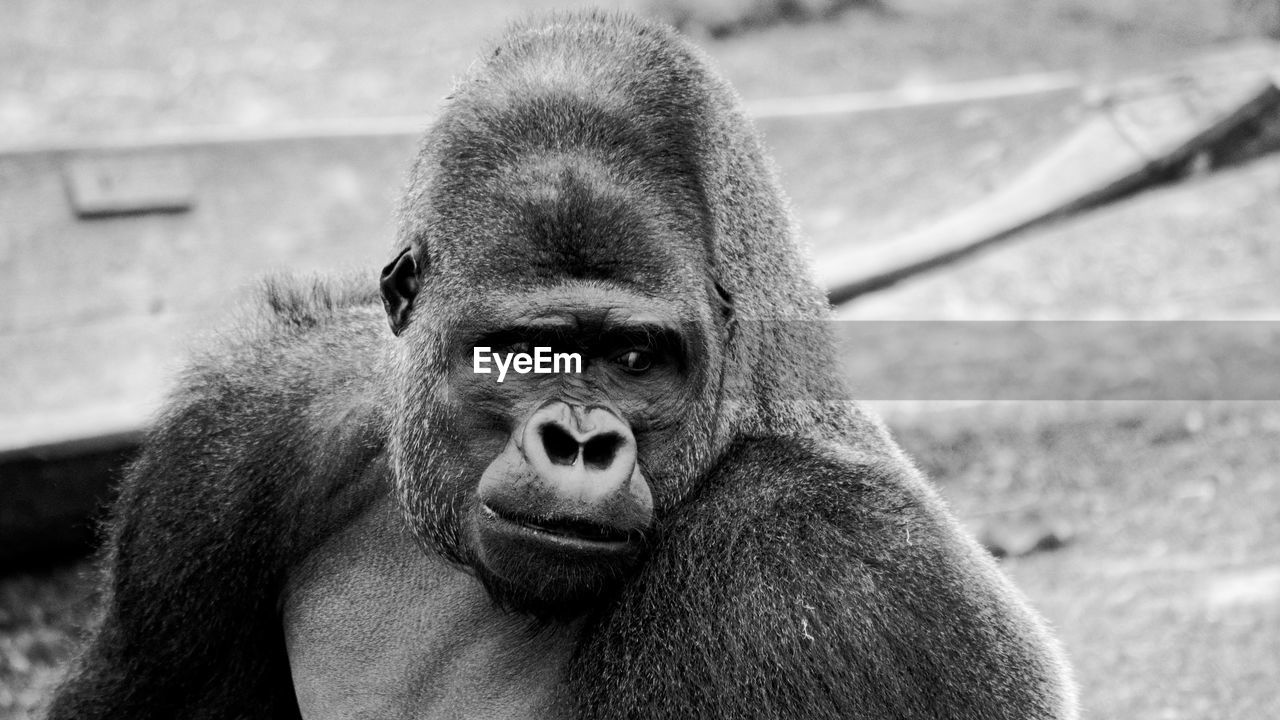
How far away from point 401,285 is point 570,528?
917 mm

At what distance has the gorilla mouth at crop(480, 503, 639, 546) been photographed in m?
2.89

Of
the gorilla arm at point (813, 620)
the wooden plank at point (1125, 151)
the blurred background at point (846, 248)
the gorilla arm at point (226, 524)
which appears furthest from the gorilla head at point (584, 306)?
the wooden plank at point (1125, 151)

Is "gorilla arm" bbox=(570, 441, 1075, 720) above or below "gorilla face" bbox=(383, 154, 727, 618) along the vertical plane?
below

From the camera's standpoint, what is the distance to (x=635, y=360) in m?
3.11

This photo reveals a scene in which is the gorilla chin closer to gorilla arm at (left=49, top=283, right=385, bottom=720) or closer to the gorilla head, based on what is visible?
the gorilla head

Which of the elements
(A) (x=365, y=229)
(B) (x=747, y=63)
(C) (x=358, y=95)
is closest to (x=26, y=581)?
(A) (x=365, y=229)

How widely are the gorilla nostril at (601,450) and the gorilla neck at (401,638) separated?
0.67 metres

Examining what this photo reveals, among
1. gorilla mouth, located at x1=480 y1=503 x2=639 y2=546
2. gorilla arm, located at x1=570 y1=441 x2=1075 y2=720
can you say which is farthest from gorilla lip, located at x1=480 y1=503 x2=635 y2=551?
gorilla arm, located at x1=570 y1=441 x2=1075 y2=720

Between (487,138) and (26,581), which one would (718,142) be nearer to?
(487,138)

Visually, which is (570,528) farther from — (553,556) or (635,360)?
(635,360)

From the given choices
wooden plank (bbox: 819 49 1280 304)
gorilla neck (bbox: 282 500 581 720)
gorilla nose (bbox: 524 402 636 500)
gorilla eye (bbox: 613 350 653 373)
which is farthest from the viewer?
wooden plank (bbox: 819 49 1280 304)

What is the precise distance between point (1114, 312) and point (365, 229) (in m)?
5.15

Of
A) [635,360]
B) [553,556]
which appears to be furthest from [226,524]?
[635,360]

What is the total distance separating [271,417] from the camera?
3910mm
